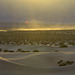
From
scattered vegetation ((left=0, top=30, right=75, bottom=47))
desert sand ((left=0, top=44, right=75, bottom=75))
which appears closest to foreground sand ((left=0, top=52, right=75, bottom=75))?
desert sand ((left=0, top=44, right=75, bottom=75))

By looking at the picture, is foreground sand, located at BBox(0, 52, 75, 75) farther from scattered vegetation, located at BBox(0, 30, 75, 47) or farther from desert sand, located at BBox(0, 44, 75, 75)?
scattered vegetation, located at BBox(0, 30, 75, 47)

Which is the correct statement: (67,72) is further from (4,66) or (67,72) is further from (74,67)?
(4,66)

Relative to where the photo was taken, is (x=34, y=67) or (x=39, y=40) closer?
(x=34, y=67)

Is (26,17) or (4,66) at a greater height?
(26,17)

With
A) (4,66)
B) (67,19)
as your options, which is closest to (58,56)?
(4,66)

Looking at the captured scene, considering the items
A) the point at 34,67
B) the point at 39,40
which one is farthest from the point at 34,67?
the point at 39,40

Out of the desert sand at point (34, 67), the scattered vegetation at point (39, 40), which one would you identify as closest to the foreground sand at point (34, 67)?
the desert sand at point (34, 67)

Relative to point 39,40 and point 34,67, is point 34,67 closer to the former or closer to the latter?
point 34,67

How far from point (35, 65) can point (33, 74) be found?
3.55 feet

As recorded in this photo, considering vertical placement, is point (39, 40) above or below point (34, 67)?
below

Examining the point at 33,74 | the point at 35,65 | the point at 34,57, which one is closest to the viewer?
the point at 33,74

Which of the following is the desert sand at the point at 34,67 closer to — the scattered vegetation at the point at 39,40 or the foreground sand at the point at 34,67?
the foreground sand at the point at 34,67

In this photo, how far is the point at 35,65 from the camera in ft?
24.3

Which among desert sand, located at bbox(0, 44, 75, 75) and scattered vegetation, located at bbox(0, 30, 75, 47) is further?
scattered vegetation, located at bbox(0, 30, 75, 47)
